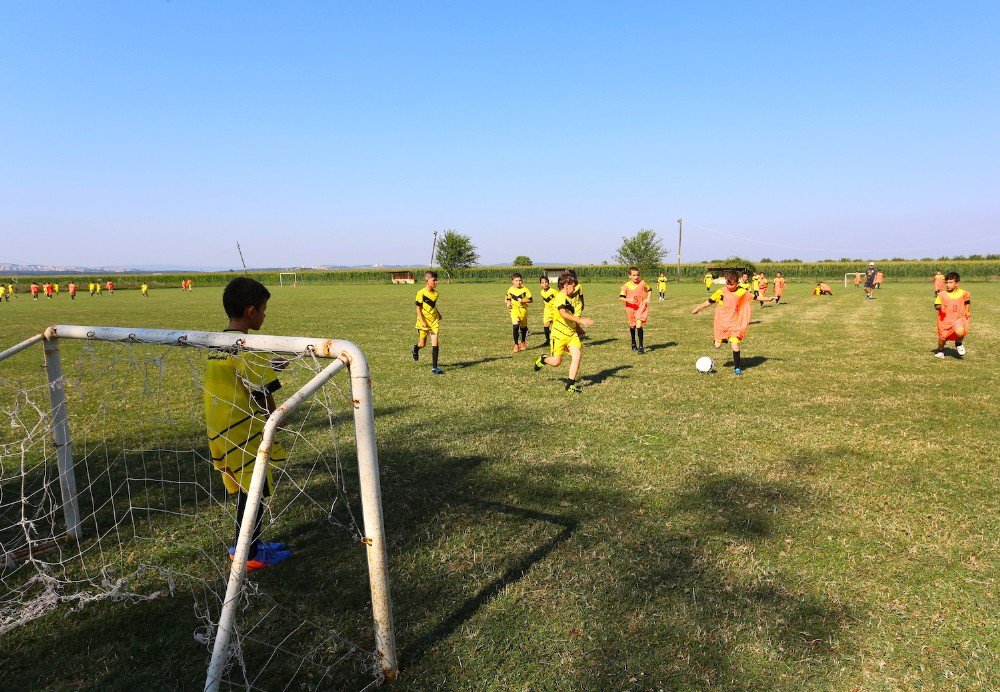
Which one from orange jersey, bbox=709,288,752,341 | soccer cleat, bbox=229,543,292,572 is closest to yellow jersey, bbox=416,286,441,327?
orange jersey, bbox=709,288,752,341

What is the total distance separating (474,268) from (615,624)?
8080 cm

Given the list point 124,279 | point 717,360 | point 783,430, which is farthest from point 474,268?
point 783,430

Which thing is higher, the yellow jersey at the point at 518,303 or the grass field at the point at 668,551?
the yellow jersey at the point at 518,303

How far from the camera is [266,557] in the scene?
12.8 ft

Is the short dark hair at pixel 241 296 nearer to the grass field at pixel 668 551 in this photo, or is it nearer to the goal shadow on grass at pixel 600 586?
the grass field at pixel 668 551

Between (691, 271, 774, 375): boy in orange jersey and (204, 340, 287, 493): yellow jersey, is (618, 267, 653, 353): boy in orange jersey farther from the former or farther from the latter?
(204, 340, 287, 493): yellow jersey

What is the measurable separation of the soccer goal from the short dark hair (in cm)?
30

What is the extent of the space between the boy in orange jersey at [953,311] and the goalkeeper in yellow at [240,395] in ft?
40.9

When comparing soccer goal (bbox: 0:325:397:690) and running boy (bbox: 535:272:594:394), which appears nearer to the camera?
soccer goal (bbox: 0:325:397:690)

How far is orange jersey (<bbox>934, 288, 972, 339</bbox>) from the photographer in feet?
36.2

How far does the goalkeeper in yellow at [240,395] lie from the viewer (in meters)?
3.46

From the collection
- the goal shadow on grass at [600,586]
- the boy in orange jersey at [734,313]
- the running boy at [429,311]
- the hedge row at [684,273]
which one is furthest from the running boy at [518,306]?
the hedge row at [684,273]

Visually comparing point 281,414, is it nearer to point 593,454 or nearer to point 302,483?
point 302,483

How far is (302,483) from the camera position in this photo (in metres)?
5.39
